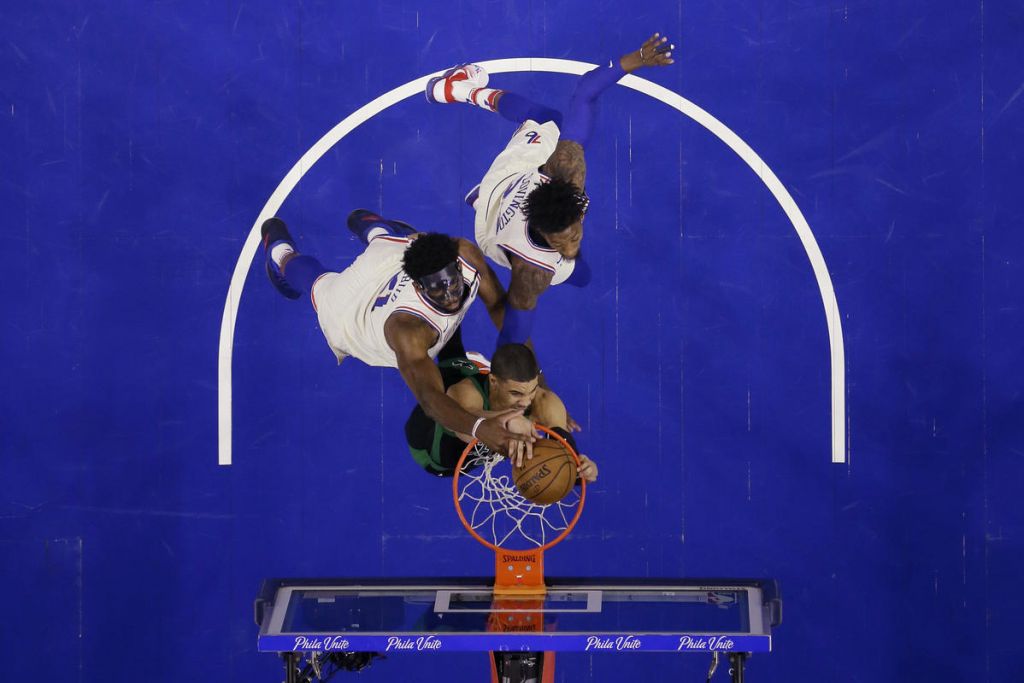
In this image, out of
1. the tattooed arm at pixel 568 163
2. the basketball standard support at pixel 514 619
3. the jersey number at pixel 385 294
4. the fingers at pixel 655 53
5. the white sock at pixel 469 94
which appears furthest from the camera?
the white sock at pixel 469 94

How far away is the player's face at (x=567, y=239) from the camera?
24.1 feet

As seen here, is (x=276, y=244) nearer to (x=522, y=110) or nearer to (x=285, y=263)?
(x=285, y=263)

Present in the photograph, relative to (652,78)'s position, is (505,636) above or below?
below

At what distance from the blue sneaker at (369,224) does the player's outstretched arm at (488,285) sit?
44 cm

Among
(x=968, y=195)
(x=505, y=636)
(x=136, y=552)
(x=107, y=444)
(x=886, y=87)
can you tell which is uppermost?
(x=886, y=87)

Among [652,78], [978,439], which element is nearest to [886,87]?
[652,78]

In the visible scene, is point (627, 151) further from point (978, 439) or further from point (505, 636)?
point (505, 636)

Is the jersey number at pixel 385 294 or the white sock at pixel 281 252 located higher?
the white sock at pixel 281 252

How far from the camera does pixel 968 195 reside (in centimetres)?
812

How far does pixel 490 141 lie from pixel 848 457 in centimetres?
288

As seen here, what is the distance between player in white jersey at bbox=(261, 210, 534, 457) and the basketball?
0.56ft

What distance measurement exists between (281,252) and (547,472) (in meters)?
2.35

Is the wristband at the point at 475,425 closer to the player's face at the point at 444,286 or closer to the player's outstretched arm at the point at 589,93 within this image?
the player's face at the point at 444,286

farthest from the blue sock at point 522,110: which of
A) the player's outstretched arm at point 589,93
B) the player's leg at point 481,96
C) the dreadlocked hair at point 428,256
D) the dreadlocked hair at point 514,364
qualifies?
the dreadlocked hair at point 514,364
